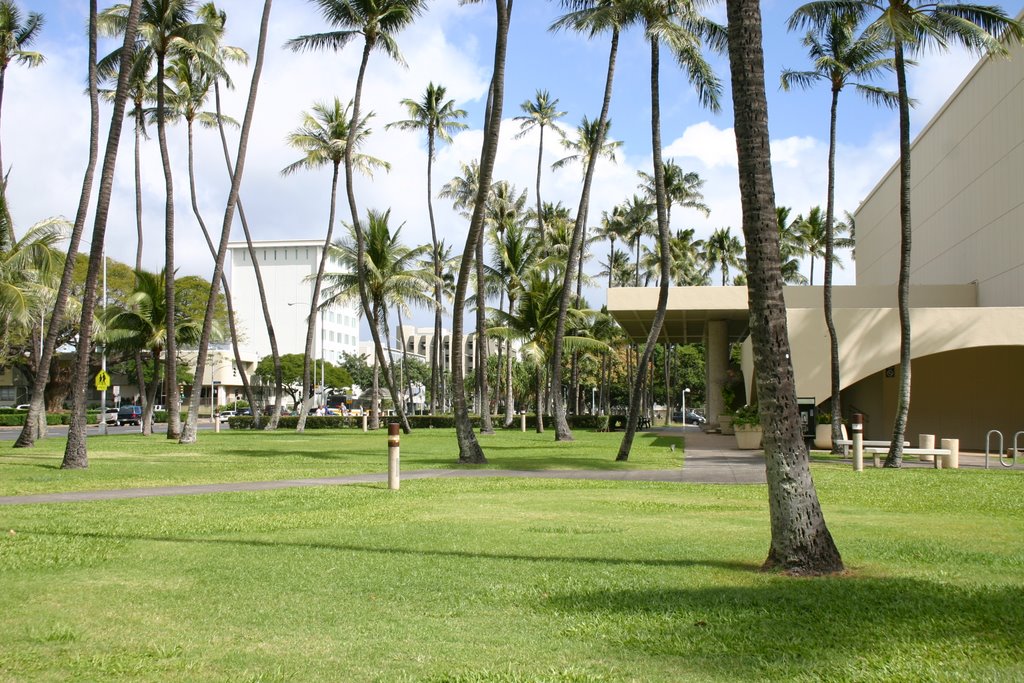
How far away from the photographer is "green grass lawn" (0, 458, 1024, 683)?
205 inches

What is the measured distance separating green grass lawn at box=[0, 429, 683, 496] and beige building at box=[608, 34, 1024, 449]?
6930mm

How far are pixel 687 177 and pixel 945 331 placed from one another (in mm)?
31965

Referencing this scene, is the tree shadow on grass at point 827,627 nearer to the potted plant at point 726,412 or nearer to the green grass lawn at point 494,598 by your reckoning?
the green grass lawn at point 494,598

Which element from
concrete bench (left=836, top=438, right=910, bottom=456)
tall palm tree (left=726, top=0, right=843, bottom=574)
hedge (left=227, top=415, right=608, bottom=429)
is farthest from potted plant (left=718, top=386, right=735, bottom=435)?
tall palm tree (left=726, top=0, right=843, bottom=574)

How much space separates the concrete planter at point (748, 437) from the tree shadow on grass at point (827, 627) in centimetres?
2295

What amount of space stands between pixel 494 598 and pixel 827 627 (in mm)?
2335

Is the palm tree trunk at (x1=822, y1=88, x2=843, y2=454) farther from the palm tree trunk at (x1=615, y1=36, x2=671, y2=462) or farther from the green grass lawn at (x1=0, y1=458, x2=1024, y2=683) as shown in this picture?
the green grass lawn at (x1=0, y1=458, x2=1024, y2=683)

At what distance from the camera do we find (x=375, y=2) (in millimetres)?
32500

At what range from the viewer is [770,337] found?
26.8 feet

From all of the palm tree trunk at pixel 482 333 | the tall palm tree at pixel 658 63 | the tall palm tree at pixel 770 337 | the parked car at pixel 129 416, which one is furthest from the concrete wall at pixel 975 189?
the parked car at pixel 129 416

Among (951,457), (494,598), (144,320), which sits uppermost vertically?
(144,320)

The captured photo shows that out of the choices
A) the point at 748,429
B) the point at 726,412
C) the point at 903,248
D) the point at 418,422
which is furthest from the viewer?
the point at 418,422

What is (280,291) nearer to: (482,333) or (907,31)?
(482,333)

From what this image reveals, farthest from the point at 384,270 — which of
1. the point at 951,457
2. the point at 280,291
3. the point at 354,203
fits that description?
the point at 280,291
